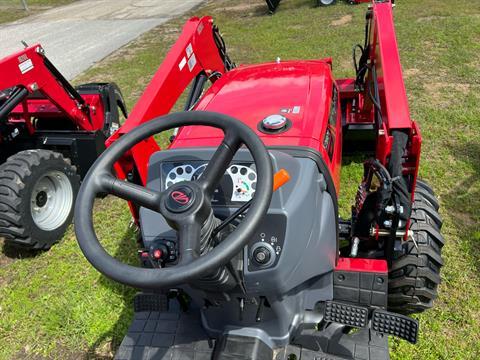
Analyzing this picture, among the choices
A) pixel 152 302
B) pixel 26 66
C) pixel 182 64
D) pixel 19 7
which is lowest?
pixel 19 7

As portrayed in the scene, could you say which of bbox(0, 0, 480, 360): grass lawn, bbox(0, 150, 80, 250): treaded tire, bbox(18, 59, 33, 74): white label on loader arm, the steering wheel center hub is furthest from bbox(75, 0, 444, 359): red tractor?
bbox(18, 59, 33, 74): white label on loader arm

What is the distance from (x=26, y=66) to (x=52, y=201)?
116 cm

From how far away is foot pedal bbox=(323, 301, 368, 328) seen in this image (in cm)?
213

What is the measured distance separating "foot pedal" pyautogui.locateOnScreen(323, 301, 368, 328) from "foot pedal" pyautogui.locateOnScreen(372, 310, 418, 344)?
53 mm

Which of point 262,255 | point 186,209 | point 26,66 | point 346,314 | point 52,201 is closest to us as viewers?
point 186,209

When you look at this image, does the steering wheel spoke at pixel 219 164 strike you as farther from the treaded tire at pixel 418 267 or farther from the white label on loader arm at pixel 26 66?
the white label on loader arm at pixel 26 66

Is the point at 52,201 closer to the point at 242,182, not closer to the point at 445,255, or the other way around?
the point at 242,182

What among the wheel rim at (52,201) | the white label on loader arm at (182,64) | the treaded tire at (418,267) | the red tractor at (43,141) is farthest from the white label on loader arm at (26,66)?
the treaded tire at (418,267)

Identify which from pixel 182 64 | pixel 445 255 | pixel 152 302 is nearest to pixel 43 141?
pixel 182 64

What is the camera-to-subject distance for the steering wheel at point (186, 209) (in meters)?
1.42

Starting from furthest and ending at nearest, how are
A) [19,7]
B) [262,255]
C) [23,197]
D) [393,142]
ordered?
[19,7]
[23,197]
[393,142]
[262,255]

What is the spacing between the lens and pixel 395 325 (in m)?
2.07

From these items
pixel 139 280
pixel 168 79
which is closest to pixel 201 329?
pixel 139 280

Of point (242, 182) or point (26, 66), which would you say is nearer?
point (242, 182)
